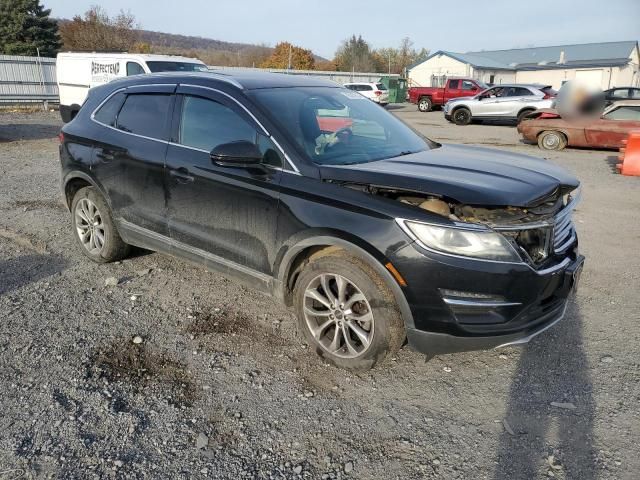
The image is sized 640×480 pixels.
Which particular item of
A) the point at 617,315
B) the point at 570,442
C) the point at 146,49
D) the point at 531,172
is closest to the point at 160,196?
the point at 531,172

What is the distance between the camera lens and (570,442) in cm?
273

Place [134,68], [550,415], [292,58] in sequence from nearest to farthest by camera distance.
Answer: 1. [550,415]
2. [134,68]
3. [292,58]

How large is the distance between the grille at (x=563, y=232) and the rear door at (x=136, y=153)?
9.50ft

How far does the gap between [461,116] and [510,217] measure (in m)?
21.3

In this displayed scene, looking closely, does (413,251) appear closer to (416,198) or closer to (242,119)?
(416,198)

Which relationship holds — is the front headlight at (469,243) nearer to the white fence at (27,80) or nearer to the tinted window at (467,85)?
the white fence at (27,80)

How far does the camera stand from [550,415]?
2.94m

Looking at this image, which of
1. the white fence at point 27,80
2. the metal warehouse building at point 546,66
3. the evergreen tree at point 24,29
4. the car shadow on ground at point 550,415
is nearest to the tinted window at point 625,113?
the car shadow on ground at point 550,415

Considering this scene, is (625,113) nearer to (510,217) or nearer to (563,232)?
(563,232)

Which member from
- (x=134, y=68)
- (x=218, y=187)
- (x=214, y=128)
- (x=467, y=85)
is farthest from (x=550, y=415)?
(x=467, y=85)

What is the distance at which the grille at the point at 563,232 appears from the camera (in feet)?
10.5

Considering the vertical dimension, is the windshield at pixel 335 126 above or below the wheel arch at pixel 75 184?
above

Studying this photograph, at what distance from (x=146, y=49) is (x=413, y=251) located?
5763 cm

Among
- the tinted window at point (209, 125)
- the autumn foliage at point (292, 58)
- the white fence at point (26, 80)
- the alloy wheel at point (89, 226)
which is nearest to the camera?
the tinted window at point (209, 125)
